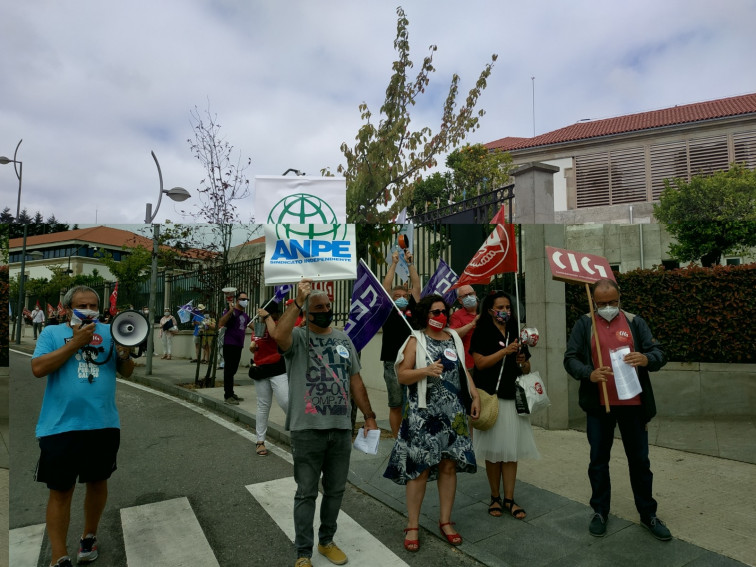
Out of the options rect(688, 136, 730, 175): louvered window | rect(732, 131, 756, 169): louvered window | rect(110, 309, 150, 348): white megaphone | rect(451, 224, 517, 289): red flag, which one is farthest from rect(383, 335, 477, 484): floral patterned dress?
rect(732, 131, 756, 169): louvered window

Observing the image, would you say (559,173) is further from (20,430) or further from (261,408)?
(20,430)

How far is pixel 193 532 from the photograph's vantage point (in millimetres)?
3881

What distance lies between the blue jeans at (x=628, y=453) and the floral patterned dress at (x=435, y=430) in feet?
3.13

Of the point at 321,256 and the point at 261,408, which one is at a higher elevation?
the point at 321,256

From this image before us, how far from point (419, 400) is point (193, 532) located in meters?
1.98

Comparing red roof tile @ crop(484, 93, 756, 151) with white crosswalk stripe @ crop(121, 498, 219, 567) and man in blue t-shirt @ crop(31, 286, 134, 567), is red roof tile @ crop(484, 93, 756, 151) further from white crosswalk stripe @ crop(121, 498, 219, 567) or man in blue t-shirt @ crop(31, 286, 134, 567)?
white crosswalk stripe @ crop(121, 498, 219, 567)

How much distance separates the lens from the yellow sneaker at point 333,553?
3.43 metres

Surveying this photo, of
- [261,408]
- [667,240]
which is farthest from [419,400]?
[667,240]

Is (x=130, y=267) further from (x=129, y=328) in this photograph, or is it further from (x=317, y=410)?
(x=317, y=410)

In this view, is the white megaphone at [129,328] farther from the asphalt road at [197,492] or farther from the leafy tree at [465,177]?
the leafy tree at [465,177]

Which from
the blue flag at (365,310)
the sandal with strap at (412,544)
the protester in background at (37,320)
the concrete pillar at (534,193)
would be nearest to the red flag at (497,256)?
the blue flag at (365,310)

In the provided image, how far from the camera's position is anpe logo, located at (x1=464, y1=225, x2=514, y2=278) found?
4785 mm

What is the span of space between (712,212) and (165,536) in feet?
20.7

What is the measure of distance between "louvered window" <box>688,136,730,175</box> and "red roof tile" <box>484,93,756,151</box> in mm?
301
